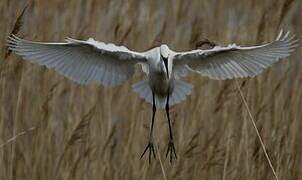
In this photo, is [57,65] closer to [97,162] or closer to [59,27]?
[97,162]

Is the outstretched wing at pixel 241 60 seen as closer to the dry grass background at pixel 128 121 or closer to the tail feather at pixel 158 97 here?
the tail feather at pixel 158 97

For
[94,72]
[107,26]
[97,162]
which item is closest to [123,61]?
[94,72]

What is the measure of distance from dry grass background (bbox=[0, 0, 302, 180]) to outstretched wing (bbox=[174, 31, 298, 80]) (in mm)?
267

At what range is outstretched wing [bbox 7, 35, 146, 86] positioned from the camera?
1.89 meters

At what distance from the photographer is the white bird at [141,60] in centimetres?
188

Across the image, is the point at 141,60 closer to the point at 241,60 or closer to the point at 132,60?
the point at 132,60

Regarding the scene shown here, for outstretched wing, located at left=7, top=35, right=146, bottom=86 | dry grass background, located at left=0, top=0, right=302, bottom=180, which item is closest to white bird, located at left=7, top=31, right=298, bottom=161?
outstretched wing, located at left=7, top=35, right=146, bottom=86

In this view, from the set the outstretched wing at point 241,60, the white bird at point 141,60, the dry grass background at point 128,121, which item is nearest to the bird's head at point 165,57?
the white bird at point 141,60

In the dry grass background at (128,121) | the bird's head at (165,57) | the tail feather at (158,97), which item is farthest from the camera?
the dry grass background at (128,121)

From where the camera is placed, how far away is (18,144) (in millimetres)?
2307

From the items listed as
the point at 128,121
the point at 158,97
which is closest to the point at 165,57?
the point at 158,97

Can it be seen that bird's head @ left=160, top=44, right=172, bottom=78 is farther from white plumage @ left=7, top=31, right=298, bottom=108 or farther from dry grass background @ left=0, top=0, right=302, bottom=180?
dry grass background @ left=0, top=0, right=302, bottom=180

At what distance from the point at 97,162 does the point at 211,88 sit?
1.51ft

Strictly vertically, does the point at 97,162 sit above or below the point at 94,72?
below
